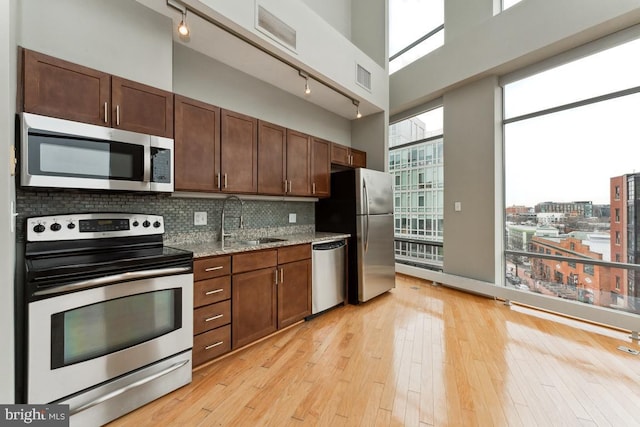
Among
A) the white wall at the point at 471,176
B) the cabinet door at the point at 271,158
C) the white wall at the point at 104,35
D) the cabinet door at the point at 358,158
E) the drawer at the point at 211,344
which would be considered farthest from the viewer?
the cabinet door at the point at 358,158

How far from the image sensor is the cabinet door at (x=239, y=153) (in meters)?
2.40

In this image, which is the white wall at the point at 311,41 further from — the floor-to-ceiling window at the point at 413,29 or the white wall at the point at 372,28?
the floor-to-ceiling window at the point at 413,29

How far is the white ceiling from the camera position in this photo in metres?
2.18

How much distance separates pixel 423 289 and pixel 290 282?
2.45m

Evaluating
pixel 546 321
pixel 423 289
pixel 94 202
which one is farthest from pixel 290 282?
pixel 546 321

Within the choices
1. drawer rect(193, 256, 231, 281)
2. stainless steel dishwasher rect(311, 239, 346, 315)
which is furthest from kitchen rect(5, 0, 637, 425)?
drawer rect(193, 256, 231, 281)

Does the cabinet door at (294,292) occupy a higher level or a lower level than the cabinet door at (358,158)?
lower

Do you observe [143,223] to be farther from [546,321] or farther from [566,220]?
[566,220]

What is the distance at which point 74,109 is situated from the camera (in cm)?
162

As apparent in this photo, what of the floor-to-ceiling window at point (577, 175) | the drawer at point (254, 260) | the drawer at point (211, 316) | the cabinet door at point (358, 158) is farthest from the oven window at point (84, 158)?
the floor-to-ceiling window at point (577, 175)

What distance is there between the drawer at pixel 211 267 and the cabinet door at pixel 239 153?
69 cm

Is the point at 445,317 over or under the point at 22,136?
under

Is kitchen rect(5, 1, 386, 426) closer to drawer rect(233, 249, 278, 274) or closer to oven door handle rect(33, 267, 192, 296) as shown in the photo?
oven door handle rect(33, 267, 192, 296)

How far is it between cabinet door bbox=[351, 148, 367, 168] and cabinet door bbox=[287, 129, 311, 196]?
3.30 feet
